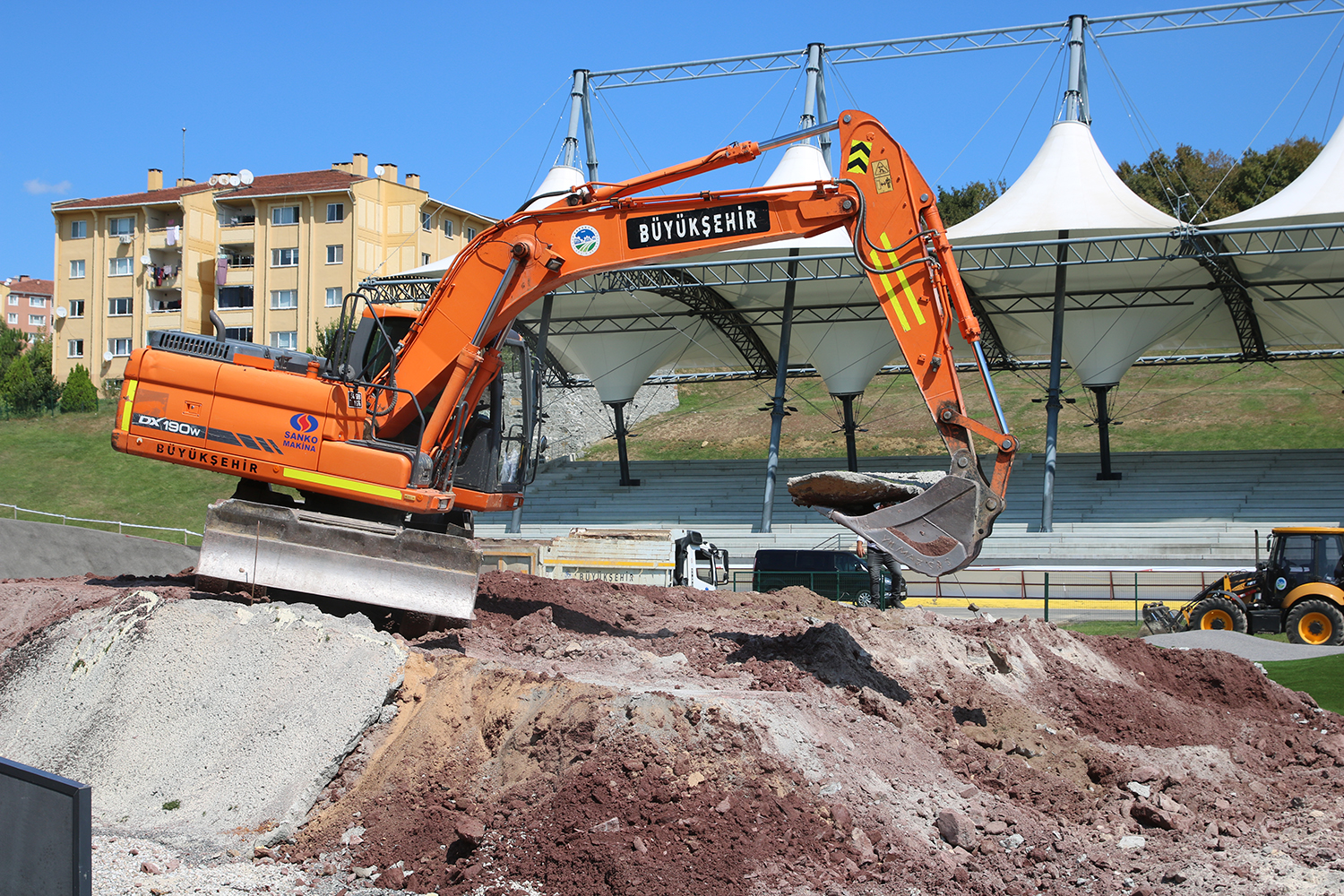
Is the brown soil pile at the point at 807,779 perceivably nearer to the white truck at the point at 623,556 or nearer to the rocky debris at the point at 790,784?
the rocky debris at the point at 790,784

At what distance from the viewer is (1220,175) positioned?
186ft

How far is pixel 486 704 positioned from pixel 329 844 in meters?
1.45

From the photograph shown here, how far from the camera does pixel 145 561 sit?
70.5 ft

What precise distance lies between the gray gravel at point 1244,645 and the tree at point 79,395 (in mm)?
45768

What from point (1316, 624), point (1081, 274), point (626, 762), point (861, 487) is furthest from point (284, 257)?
point (626, 762)

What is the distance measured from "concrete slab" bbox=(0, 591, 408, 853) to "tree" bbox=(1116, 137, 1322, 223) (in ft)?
172

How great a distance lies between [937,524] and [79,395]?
4901cm

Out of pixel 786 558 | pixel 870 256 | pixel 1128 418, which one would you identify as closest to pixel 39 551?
pixel 786 558

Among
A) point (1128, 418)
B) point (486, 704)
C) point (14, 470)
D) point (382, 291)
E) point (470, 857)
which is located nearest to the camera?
point (470, 857)

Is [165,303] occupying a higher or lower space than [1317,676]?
higher

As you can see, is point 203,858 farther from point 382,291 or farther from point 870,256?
point 382,291

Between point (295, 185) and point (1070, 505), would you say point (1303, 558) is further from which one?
point (295, 185)

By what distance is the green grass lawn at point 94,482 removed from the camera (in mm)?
36750

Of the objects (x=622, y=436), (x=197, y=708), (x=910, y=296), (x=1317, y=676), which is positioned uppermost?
(x=910, y=296)
